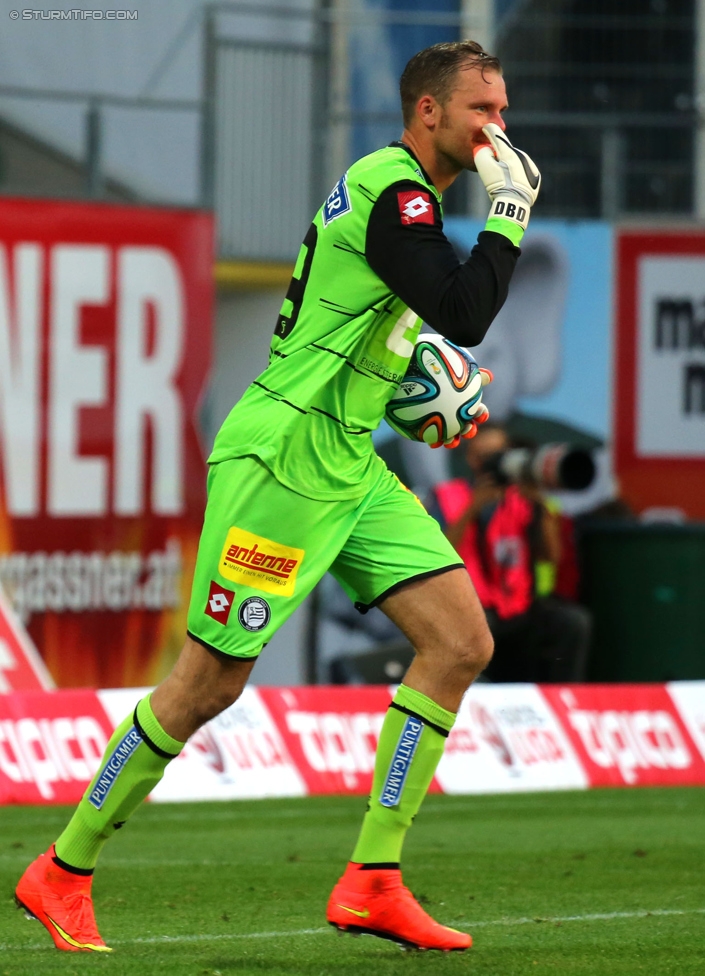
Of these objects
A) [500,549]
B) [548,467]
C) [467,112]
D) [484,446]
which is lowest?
[500,549]

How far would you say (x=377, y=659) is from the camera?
12.1 m

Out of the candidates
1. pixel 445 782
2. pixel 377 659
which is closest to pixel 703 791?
pixel 445 782

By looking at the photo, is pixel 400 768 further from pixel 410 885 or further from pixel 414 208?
pixel 410 885

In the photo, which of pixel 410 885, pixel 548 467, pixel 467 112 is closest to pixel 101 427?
pixel 548 467

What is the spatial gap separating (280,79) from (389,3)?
136 centimetres

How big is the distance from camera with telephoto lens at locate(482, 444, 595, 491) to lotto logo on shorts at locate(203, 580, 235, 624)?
6030 mm

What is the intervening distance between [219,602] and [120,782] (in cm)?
56

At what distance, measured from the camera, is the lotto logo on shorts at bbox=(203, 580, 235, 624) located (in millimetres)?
4961

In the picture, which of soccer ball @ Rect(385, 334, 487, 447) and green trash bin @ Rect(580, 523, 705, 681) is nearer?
soccer ball @ Rect(385, 334, 487, 447)

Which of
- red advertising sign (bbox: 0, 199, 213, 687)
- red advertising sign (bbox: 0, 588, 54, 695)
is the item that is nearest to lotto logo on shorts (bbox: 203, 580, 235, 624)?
red advertising sign (bbox: 0, 588, 54, 695)

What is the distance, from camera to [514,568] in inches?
465

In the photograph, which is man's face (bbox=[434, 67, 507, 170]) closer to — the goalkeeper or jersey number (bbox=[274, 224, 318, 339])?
the goalkeeper

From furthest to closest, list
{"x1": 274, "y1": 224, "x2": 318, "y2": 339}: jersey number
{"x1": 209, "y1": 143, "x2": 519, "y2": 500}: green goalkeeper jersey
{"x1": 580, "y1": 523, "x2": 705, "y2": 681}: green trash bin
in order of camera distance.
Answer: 1. {"x1": 580, "y1": 523, "x2": 705, "y2": 681}: green trash bin
2. {"x1": 274, "y1": 224, "x2": 318, "y2": 339}: jersey number
3. {"x1": 209, "y1": 143, "x2": 519, "y2": 500}: green goalkeeper jersey

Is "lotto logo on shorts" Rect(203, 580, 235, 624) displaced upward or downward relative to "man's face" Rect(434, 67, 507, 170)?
downward
